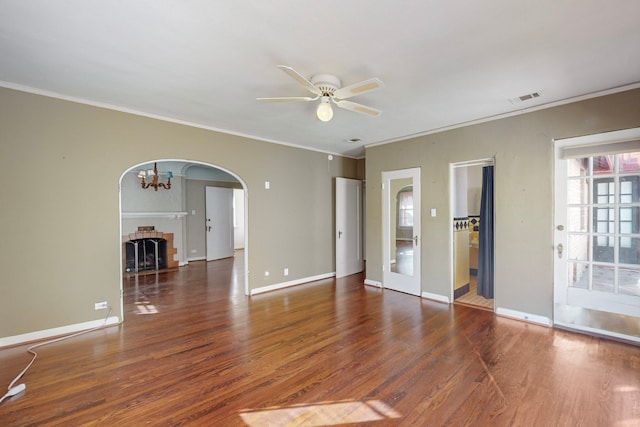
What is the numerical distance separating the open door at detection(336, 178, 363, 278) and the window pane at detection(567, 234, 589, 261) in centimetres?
354

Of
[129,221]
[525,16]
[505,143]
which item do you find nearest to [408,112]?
[505,143]

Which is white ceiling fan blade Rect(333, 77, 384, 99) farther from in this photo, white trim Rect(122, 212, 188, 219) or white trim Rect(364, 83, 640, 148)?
white trim Rect(122, 212, 188, 219)

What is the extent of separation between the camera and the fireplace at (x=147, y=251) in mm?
6723

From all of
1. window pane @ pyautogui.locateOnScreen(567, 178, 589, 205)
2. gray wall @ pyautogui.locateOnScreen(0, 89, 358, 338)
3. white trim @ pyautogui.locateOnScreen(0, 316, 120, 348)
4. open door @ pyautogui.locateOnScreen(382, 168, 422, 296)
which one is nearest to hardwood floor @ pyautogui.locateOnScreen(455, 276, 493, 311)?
open door @ pyautogui.locateOnScreen(382, 168, 422, 296)

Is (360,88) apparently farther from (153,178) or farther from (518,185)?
(153,178)

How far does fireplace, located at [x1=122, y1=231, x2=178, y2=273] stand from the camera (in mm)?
6723

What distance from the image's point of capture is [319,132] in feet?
15.3

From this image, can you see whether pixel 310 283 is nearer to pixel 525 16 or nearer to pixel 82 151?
pixel 82 151

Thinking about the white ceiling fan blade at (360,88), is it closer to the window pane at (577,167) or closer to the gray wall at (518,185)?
the gray wall at (518,185)

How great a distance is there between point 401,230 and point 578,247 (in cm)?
227

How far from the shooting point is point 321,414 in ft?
6.57

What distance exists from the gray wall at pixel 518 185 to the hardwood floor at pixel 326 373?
54cm

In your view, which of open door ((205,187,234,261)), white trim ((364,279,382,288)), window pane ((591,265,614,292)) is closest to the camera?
window pane ((591,265,614,292))

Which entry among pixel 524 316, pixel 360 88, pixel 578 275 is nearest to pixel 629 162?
pixel 578 275
